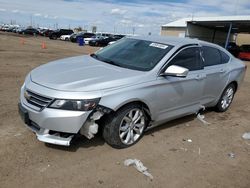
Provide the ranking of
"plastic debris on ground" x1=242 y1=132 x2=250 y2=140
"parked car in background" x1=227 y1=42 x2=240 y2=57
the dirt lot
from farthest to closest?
"parked car in background" x1=227 y1=42 x2=240 y2=57
"plastic debris on ground" x1=242 y1=132 x2=250 y2=140
the dirt lot

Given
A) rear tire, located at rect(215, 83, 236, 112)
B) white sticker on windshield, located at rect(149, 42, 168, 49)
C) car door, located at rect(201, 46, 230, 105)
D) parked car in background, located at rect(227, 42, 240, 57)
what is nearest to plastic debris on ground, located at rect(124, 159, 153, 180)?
white sticker on windshield, located at rect(149, 42, 168, 49)

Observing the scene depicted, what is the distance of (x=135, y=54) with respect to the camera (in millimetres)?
4633

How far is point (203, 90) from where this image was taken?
5.13 metres

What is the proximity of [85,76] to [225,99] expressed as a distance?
3.85 meters

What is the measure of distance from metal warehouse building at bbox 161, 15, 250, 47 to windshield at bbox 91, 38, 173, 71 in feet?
85.7

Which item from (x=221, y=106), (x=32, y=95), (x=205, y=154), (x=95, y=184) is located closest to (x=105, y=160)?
(x=95, y=184)

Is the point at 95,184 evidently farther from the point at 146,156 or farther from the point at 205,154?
the point at 205,154

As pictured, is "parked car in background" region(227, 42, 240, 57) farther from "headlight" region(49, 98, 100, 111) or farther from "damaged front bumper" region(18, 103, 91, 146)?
"damaged front bumper" region(18, 103, 91, 146)

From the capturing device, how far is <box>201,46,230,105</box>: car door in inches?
206

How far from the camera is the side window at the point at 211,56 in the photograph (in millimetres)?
5267

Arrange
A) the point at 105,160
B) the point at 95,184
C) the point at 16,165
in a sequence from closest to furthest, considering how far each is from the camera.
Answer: the point at 95,184 < the point at 16,165 < the point at 105,160

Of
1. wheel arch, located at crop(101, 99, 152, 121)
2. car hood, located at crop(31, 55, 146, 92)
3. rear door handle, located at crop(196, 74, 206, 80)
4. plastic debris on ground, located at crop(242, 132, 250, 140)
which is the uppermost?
car hood, located at crop(31, 55, 146, 92)

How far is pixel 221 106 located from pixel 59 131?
414 cm

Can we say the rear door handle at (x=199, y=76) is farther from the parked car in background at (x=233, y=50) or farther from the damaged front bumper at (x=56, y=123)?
the parked car in background at (x=233, y=50)
